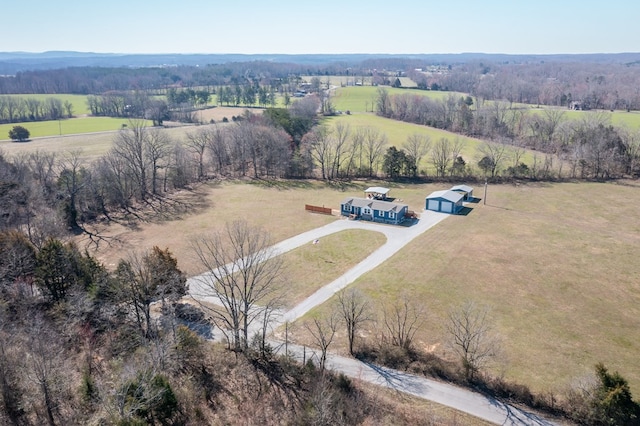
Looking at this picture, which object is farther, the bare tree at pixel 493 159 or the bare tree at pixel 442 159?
the bare tree at pixel 442 159

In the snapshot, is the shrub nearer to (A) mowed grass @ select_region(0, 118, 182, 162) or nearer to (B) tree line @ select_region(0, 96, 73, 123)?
(A) mowed grass @ select_region(0, 118, 182, 162)

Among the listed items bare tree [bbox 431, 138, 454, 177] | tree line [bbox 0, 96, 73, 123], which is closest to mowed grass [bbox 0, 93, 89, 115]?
tree line [bbox 0, 96, 73, 123]

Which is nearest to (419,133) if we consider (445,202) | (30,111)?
(445,202)

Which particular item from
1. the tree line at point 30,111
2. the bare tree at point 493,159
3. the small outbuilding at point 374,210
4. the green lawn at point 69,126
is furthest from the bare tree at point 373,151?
the tree line at point 30,111

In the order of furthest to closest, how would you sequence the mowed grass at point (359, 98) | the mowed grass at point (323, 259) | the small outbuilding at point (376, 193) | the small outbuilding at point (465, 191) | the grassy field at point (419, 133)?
the mowed grass at point (359, 98)
the grassy field at point (419, 133)
the small outbuilding at point (465, 191)
the small outbuilding at point (376, 193)
the mowed grass at point (323, 259)

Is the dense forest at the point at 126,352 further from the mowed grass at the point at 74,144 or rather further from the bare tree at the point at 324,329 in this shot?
the mowed grass at the point at 74,144

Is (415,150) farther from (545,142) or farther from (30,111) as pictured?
(30,111)

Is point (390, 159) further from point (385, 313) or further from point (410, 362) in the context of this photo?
point (410, 362)
